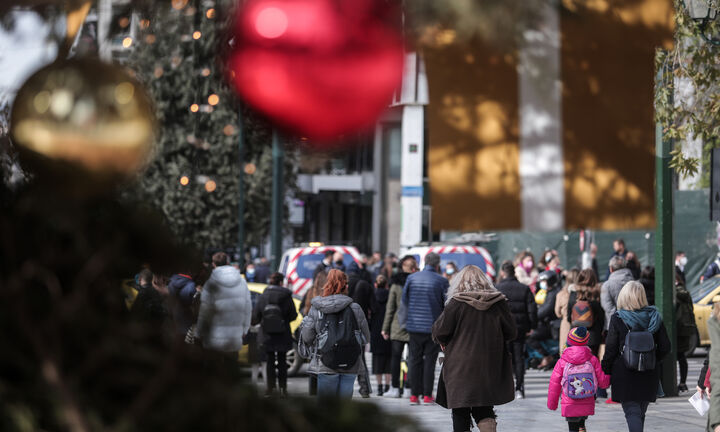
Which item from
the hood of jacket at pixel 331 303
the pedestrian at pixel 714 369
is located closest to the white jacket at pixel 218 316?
the pedestrian at pixel 714 369

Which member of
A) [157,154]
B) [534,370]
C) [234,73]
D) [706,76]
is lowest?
[534,370]

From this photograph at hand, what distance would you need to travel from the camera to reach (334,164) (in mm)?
2154

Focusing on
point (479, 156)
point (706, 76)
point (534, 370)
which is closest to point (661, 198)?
point (706, 76)

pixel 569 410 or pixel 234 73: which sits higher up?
pixel 234 73

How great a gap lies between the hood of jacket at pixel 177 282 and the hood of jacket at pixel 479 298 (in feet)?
21.9

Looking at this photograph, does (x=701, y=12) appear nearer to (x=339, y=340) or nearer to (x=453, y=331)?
(x=339, y=340)

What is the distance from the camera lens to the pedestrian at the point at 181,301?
1793mm

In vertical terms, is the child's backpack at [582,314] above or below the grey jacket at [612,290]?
below

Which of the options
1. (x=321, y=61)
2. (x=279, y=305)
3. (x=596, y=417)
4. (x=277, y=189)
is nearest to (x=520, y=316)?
(x=596, y=417)

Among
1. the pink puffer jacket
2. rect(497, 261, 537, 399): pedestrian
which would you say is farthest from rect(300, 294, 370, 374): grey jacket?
rect(497, 261, 537, 399): pedestrian

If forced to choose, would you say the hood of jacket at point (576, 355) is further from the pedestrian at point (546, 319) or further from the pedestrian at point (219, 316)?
the pedestrian at point (219, 316)

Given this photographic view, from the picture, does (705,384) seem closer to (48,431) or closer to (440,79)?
(440,79)

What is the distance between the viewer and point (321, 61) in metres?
1.87

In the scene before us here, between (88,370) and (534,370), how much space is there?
17.0m
